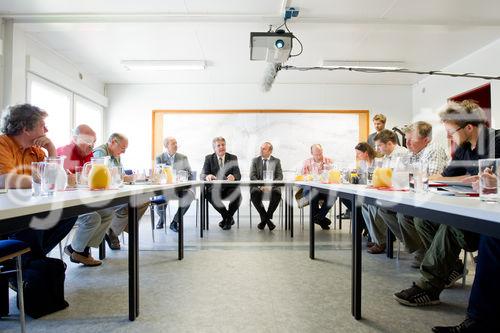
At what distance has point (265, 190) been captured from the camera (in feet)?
14.1

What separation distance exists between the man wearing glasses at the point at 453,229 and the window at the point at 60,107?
4.25m

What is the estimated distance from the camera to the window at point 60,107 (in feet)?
13.9

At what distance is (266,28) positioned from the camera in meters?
3.83

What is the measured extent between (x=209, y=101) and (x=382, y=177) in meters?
4.79

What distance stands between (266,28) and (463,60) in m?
2.95

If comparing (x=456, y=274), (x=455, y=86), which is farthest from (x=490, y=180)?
(x=455, y=86)

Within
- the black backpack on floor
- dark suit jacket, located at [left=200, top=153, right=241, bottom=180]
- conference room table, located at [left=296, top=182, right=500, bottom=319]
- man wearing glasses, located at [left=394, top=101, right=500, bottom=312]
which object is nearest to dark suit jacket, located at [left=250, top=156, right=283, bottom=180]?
dark suit jacket, located at [left=200, top=153, right=241, bottom=180]

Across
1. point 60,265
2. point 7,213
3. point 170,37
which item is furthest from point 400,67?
point 7,213

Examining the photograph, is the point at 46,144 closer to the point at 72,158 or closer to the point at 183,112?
the point at 72,158

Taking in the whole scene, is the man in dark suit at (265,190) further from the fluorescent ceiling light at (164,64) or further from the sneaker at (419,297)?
the sneaker at (419,297)

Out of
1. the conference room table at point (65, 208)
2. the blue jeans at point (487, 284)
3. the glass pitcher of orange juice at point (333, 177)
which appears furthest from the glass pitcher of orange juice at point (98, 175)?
the glass pitcher of orange juice at point (333, 177)

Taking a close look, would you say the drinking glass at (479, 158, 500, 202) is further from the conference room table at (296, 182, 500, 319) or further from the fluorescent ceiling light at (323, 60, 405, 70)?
the fluorescent ceiling light at (323, 60, 405, 70)

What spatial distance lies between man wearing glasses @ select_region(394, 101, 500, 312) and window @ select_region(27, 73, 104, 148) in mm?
4250

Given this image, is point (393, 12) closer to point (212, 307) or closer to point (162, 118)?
point (212, 307)
